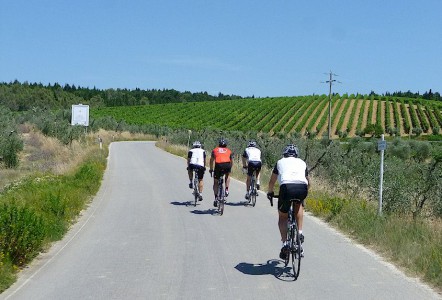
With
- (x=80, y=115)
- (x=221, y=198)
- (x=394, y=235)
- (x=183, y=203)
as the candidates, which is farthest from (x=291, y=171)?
(x=80, y=115)

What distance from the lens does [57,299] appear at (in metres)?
6.50

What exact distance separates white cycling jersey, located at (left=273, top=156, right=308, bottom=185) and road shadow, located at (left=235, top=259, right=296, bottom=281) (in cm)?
129

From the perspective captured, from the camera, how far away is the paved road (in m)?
6.76

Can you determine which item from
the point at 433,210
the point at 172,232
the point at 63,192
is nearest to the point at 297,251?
the point at 172,232

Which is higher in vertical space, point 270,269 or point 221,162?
point 221,162

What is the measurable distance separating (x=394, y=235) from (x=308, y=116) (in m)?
76.3

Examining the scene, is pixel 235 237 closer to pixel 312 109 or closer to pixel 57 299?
pixel 57 299

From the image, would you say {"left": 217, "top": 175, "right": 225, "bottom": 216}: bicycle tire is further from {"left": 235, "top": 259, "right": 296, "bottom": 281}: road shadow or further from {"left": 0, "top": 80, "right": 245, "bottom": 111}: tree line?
{"left": 0, "top": 80, "right": 245, "bottom": 111}: tree line

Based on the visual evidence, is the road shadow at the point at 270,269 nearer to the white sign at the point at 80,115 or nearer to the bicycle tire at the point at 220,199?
the bicycle tire at the point at 220,199

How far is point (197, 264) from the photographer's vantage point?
27.1ft

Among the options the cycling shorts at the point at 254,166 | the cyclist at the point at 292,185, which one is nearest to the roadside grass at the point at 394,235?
the cyclist at the point at 292,185

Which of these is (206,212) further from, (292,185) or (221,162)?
(292,185)

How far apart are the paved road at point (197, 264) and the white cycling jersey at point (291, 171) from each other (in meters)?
1.34

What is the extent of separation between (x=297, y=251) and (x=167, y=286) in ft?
6.04
